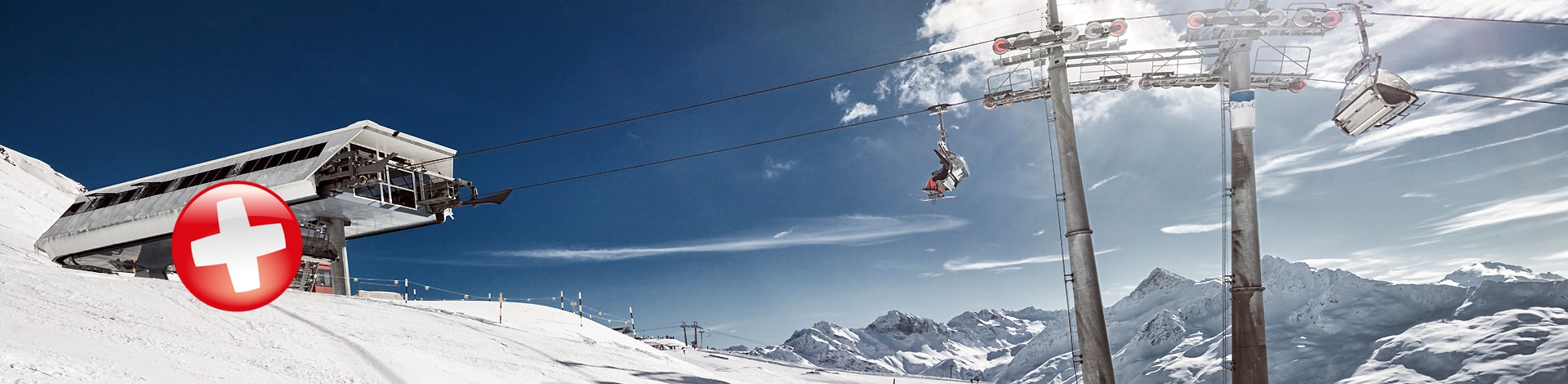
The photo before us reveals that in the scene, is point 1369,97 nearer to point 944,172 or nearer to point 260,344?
point 944,172

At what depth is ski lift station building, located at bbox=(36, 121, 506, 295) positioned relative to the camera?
32.4 meters

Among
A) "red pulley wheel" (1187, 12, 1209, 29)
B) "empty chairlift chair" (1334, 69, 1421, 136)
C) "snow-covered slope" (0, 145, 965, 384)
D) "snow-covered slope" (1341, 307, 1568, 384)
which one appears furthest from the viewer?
"snow-covered slope" (1341, 307, 1568, 384)

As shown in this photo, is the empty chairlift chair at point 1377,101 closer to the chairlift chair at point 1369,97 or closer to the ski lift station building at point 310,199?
the chairlift chair at point 1369,97

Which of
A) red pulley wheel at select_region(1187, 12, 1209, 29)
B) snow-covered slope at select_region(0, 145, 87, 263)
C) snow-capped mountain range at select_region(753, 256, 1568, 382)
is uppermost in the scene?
snow-covered slope at select_region(0, 145, 87, 263)

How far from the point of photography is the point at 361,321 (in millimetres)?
18391

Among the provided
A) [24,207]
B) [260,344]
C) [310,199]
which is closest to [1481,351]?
[310,199]

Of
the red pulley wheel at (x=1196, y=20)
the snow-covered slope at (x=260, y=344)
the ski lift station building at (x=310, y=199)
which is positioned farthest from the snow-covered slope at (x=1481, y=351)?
the ski lift station building at (x=310, y=199)

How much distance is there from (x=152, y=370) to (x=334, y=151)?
83.3 feet

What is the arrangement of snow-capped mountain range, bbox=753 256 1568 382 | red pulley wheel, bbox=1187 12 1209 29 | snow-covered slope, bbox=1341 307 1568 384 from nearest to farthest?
1. red pulley wheel, bbox=1187 12 1209 29
2. snow-covered slope, bbox=1341 307 1568 384
3. snow-capped mountain range, bbox=753 256 1568 382

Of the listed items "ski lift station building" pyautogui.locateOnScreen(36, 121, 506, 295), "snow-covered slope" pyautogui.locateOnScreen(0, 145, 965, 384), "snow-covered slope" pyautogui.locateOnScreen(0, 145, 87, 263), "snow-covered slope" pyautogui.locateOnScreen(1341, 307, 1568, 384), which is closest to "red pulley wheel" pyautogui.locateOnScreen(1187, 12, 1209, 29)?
"snow-covered slope" pyautogui.locateOnScreen(0, 145, 965, 384)

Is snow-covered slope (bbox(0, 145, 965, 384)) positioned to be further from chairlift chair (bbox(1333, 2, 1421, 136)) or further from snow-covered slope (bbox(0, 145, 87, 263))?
snow-covered slope (bbox(0, 145, 87, 263))

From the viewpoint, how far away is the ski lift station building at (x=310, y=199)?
32.4 meters

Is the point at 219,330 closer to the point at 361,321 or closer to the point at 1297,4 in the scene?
the point at 361,321

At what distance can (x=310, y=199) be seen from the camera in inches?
1259
